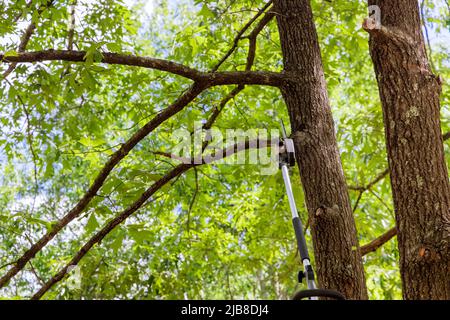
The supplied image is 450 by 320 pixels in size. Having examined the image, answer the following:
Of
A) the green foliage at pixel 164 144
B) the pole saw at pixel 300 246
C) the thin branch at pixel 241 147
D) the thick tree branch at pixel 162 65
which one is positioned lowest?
the pole saw at pixel 300 246

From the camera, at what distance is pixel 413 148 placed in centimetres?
210

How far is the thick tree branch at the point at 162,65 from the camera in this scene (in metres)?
2.36

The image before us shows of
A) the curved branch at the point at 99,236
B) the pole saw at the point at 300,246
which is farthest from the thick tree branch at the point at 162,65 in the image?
the curved branch at the point at 99,236

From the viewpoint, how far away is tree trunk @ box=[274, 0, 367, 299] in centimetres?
224

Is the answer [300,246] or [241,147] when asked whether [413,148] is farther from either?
[241,147]

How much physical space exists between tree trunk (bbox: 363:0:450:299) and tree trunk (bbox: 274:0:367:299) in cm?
24

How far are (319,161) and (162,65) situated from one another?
0.73 m

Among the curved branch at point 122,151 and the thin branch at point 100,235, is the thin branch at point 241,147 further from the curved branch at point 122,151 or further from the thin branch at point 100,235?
the curved branch at point 122,151

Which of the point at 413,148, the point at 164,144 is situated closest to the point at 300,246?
the point at 413,148

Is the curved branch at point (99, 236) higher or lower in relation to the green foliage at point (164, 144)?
lower

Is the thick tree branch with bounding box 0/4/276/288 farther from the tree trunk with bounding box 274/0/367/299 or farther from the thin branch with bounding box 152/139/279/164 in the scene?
the tree trunk with bounding box 274/0/367/299

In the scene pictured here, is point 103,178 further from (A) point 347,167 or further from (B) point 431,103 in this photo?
(A) point 347,167

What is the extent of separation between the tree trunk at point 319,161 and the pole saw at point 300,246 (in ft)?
0.74

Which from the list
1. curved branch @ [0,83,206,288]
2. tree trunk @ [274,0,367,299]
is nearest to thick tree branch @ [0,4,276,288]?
curved branch @ [0,83,206,288]
